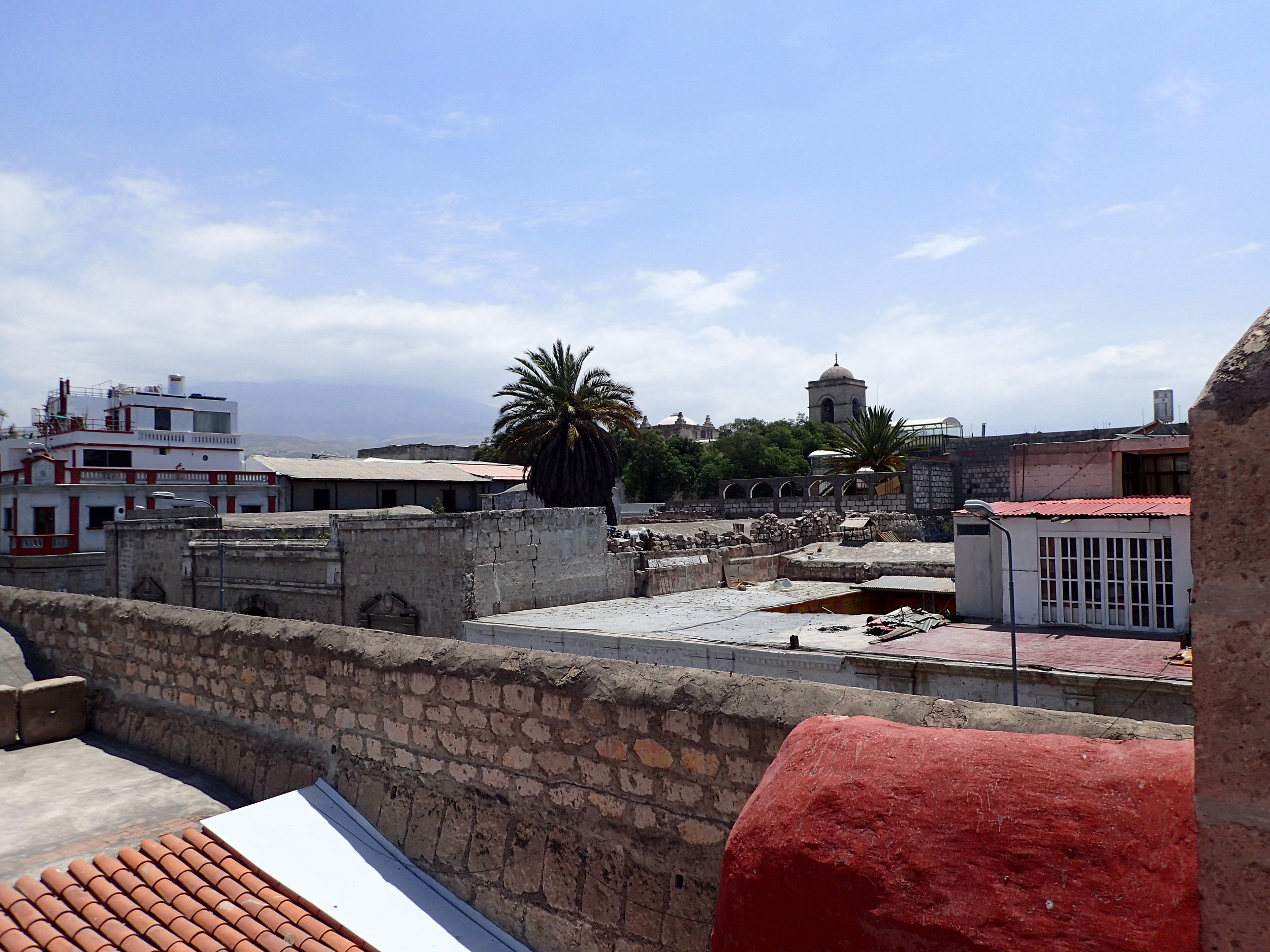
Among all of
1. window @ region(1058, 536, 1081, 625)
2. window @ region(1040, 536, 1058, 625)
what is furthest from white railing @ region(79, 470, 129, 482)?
window @ region(1058, 536, 1081, 625)

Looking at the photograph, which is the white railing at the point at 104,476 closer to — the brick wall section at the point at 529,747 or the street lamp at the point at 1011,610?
the brick wall section at the point at 529,747

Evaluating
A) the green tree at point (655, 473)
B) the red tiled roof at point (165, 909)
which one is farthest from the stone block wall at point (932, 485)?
the green tree at point (655, 473)

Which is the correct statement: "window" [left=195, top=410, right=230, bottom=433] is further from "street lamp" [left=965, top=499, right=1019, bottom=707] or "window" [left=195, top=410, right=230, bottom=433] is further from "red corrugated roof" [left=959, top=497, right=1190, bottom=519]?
"street lamp" [left=965, top=499, right=1019, bottom=707]

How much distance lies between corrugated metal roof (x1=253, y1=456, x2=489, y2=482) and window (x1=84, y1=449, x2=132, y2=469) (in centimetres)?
599

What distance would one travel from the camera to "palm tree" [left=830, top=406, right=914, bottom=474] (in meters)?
41.1

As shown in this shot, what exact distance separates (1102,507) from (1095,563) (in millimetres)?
911

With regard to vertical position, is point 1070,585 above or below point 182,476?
below

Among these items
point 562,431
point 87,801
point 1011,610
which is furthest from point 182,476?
point 1011,610

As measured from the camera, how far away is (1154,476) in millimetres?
15578

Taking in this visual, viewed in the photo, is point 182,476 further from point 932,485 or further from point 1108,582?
point 1108,582

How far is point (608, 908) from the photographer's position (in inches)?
165

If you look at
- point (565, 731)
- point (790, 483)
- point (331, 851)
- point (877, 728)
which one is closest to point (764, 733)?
point (877, 728)

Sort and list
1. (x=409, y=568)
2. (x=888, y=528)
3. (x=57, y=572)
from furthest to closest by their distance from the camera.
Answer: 1. (x=57, y=572)
2. (x=888, y=528)
3. (x=409, y=568)

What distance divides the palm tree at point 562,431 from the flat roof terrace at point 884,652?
33.5ft
